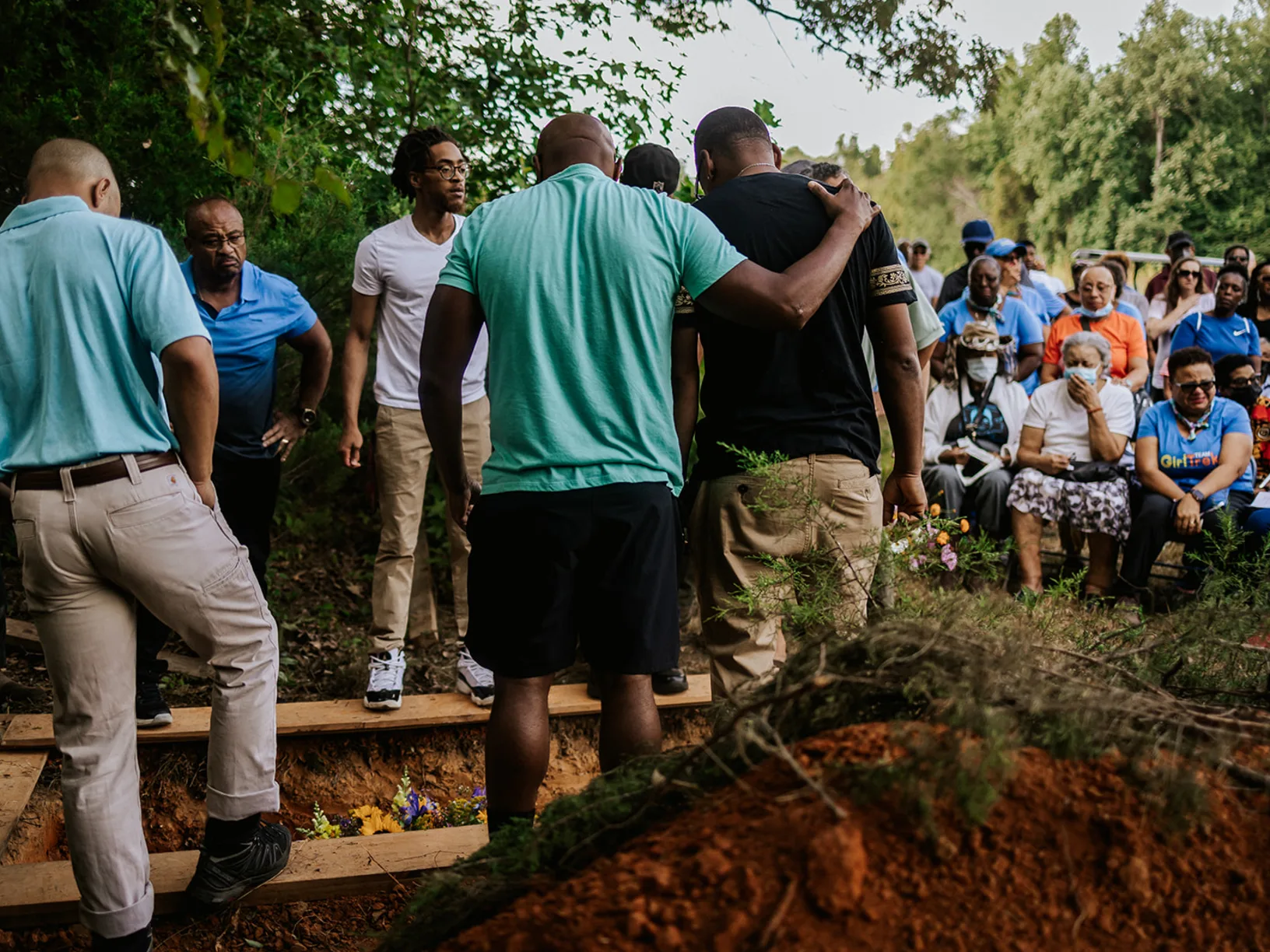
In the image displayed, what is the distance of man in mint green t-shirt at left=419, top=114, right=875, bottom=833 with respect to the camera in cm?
270

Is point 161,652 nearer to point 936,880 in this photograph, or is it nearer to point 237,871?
point 237,871

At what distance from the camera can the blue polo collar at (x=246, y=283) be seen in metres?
4.27

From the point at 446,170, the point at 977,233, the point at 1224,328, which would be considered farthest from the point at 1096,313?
the point at 446,170

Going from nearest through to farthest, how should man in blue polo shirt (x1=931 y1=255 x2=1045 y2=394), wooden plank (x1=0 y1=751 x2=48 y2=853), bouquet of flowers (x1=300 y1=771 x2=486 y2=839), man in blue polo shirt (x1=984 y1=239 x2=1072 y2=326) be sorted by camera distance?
wooden plank (x1=0 y1=751 x2=48 y2=853), bouquet of flowers (x1=300 y1=771 x2=486 y2=839), man in blue polo shirt (x1=931 y1=255 x2=1045 y2=394), man in blue polo shirt (x1=984 y1=239 x2=1072 y2=326)

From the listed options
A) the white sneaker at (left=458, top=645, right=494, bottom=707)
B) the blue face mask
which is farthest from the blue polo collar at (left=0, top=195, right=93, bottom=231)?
the blue face mask

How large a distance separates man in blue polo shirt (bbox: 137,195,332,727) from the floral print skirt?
442cm

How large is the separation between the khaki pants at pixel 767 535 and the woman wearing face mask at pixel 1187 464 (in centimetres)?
392

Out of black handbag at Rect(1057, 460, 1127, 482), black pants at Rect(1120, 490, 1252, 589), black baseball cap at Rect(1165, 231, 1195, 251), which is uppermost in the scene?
black baseball cap at Rect(1165, 231, 1195, 251)

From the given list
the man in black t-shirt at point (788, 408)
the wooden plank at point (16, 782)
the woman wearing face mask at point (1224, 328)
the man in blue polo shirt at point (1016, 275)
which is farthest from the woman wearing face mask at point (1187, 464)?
the wooden plank at point (16, 782)

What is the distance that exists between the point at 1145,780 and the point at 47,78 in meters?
6.71

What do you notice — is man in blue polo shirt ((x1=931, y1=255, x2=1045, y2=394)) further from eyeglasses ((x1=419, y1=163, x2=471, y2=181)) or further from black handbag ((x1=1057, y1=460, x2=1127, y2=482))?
eyeglasses ((x1=419, y1=163, x2=471, y2=181))

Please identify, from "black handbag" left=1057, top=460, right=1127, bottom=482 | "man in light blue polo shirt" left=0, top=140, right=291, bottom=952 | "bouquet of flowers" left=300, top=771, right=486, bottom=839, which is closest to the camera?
"man in light blue polo shirt" left=0, top=140, right=291, bottom=952

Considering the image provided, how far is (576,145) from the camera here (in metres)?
2.90

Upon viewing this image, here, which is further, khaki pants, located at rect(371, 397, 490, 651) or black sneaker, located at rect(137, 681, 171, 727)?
khaki pants, located at rect(371, 397, 490, 651)
